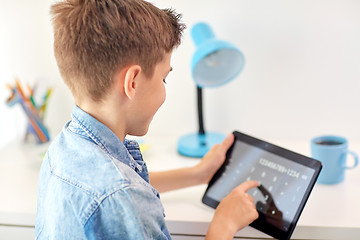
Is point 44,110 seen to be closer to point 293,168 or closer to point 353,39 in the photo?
point 293,168

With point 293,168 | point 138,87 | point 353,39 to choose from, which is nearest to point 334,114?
point 353,39

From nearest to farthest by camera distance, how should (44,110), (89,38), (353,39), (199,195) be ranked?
(89,38) → (199,195) → (353,39) → (44,110)

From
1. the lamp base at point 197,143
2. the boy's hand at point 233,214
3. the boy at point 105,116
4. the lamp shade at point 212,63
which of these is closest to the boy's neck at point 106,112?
the boy at point 105,116

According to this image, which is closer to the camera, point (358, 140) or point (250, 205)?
point (250, 205)

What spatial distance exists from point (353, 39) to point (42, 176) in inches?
33.4

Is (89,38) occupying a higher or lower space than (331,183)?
higher

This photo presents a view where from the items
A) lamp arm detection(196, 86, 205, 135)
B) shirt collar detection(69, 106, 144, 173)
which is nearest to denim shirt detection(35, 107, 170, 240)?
shirt collar detection(69, 106, 144, 173)

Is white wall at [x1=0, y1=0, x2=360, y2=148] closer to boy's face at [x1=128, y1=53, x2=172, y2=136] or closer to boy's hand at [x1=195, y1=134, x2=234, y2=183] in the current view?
boy's hand at [x1=195, y1=134, x2=234, y2=183]

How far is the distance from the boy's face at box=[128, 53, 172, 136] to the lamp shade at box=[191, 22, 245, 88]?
32cm

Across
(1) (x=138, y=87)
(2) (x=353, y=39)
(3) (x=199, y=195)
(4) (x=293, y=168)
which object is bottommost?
(3) (x=199, y=195)

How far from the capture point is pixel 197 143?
1222 mm

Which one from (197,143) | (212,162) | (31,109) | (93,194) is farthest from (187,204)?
(31,109)

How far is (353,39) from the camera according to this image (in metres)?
1.18

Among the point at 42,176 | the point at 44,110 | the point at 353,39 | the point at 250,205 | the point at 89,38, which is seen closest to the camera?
the point at 89,38
